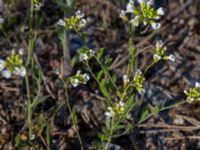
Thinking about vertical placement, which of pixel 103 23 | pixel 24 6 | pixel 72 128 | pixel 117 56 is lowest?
pixel 72 128

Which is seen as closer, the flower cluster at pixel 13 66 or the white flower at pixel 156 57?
the flower cluster at pixel 13 66

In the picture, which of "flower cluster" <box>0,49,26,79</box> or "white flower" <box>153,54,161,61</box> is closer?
"flower cluster" <box>0,49,26,79</box>

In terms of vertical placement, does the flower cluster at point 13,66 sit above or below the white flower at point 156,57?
above

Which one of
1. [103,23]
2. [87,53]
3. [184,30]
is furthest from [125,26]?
[87,53]

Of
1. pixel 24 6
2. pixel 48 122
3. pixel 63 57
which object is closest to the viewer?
pixel 48 122

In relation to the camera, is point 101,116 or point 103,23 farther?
point 103,23

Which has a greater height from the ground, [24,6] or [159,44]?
[24,6]

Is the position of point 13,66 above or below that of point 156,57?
above

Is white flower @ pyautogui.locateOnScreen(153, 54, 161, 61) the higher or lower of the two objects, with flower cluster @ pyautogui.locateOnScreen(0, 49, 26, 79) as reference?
lower

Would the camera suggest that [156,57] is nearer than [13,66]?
No

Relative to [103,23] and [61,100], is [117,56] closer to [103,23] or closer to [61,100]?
[103,23]

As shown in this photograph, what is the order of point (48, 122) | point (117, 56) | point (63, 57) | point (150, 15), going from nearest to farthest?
1. point (150, 15)
2. point (48, 122)
3. point (63, 57)
4. point (117, 56)
